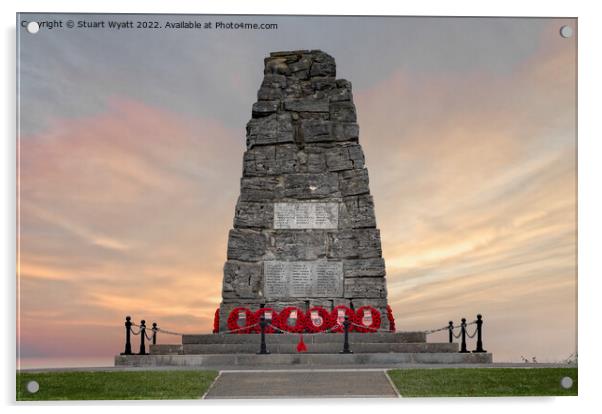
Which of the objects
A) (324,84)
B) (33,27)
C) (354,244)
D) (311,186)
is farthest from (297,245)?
(33,27)

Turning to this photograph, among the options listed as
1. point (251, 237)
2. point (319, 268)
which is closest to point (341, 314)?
point (319, 268)

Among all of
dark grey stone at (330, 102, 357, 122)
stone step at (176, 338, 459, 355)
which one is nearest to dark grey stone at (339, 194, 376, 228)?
dark grey stone at (330, 102, 357, 122)

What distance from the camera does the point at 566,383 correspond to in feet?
48.7

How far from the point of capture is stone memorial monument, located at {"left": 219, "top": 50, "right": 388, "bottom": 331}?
20.9 meters

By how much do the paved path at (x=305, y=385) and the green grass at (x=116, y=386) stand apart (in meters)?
0.35

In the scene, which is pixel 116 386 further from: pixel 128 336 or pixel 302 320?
pixel 302 320

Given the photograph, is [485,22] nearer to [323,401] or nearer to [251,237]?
[323,401]

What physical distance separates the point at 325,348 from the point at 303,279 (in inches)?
93.8

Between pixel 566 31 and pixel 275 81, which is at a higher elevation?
pixel 275 81

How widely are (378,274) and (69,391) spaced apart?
8.29 metres

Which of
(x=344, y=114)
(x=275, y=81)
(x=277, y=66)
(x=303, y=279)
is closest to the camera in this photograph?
(x=303, y=279)

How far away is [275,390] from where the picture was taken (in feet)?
47.6

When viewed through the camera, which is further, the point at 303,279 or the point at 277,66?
the point at 277,66

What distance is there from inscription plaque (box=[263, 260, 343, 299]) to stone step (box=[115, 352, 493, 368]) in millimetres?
2980
